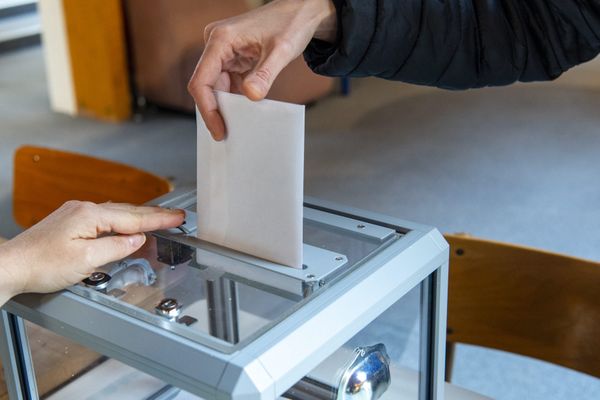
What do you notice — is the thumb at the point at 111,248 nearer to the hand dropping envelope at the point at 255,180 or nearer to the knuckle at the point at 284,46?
the hand dropping envelope at the point at 255,180

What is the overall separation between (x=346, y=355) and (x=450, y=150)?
3.05 meters

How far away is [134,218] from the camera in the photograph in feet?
3.04

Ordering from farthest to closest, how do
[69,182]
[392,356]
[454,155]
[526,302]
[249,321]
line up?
[454,155] < [69,182] < [526,302] < [392,356] < [249,321]

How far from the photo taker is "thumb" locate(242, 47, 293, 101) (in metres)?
0.82

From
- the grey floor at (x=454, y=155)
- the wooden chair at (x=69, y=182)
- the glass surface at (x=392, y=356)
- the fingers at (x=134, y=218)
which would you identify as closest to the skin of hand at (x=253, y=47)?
the fingers at (x=134, y=218)

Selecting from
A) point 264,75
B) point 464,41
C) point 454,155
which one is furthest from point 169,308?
point 454,155

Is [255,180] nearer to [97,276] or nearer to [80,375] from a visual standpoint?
[97,276]

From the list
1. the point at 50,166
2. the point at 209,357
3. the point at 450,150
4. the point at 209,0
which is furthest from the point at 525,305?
the point at 209,0

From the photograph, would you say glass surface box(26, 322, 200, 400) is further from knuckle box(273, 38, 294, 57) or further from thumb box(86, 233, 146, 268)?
knuckle box(273, 38, 294, 57)

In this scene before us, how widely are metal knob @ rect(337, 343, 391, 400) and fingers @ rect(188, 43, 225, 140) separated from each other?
11.0 inches

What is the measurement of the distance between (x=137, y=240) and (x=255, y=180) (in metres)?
0.16

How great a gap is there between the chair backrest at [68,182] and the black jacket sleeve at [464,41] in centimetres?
70

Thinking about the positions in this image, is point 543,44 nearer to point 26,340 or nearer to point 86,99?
point 26,340

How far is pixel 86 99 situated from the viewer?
4375 mm
